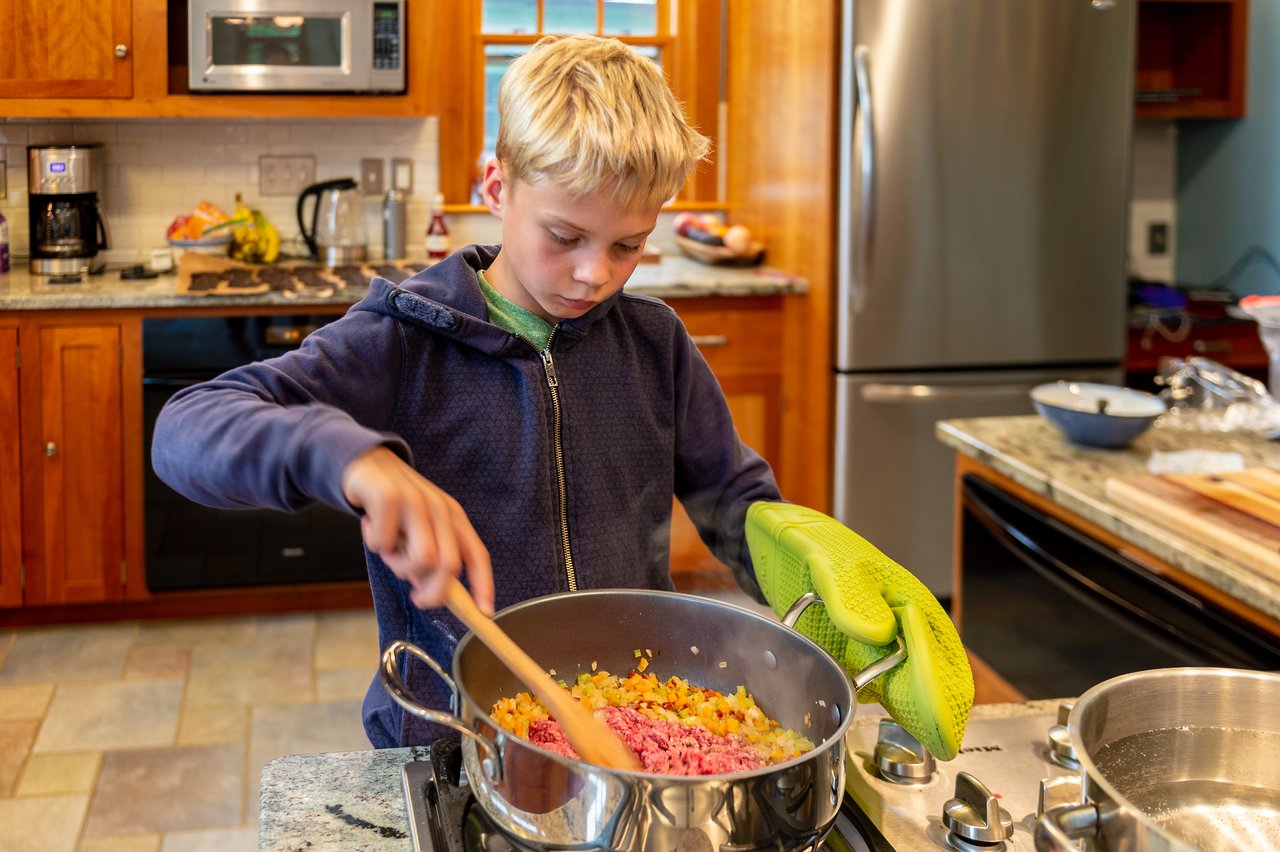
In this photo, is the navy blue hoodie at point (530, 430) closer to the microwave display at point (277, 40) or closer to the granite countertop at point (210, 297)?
the granite countertop at point (210, 297)

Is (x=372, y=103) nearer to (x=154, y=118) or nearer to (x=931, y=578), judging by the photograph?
(x=154, y=118)

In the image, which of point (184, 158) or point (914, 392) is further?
point (184, 158)

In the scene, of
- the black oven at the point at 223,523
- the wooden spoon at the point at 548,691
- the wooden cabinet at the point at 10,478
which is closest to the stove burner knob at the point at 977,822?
the wooden spoon at the point at 548,691

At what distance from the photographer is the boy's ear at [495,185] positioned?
119 centimetres

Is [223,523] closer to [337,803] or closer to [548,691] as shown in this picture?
[337,803]

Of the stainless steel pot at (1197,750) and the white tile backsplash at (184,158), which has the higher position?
the white tile backsplash at (184,158)

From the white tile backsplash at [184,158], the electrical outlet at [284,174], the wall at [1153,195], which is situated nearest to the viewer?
the white tile backsplash at [184,158]

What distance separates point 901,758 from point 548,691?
0.31 meters

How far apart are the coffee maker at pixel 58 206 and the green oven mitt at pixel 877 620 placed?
292 cm

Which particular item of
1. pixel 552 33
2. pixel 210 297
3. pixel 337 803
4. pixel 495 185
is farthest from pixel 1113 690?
pixel 552 33

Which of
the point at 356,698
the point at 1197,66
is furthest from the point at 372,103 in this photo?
the point at 1197,66

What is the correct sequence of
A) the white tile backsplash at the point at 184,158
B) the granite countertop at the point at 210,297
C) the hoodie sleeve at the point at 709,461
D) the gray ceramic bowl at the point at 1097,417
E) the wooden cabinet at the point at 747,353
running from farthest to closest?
the white tile backsplash at the point at 184,158, the wooden cabinet at the point at 747,353, the granite countertop at the point at 210,297, the gray ceramic bowl at the point at 1097,417, the hoodie sleeve at the point at 709,461

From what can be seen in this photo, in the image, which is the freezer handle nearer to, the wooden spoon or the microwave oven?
the microwave oven

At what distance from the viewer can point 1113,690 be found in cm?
84
